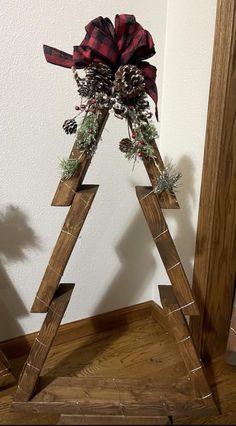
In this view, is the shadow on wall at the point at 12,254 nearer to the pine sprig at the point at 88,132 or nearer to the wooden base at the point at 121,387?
the wooden base at the point at 121,387

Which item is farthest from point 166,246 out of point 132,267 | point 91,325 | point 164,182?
point 91,325

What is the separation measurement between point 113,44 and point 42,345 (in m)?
0.82

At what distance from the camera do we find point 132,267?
141cm

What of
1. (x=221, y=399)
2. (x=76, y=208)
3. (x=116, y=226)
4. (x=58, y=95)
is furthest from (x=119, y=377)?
(x=58, y=95)

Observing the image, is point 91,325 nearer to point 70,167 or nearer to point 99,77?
point 70,167

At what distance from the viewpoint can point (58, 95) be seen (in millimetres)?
1087

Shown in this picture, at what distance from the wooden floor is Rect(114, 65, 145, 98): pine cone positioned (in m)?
0.86

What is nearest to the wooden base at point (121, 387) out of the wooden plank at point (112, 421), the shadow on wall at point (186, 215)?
the shadow on wall at point (186, 215)

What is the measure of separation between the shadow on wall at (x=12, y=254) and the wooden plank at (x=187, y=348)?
0.50 m

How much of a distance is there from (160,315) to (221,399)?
43cm

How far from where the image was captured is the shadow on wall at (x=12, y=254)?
112 centimetres

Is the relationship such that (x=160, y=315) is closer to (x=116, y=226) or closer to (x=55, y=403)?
(x=116, y=226)

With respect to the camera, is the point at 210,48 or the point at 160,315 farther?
the point at 160,315

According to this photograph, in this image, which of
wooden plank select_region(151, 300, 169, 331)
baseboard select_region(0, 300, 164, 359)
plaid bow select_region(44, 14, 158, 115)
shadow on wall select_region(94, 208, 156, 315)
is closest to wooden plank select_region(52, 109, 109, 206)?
plaid bow select_region(44, 14, 158, 115)
